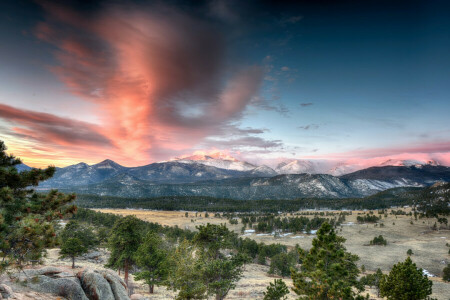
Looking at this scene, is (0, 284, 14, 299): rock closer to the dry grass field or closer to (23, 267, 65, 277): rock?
(23, 267, 65, 277): rock

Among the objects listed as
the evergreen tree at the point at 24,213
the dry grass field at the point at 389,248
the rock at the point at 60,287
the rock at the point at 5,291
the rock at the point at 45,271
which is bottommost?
the dry grass field at the point at 389,248

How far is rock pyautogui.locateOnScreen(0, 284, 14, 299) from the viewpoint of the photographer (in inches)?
569

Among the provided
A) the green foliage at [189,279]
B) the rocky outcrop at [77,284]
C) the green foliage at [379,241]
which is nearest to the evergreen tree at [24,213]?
the rocky outcrop at [77,284]

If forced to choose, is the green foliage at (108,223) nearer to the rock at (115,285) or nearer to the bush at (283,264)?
the bush at (283,264)

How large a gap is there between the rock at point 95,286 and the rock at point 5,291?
18.7 ft

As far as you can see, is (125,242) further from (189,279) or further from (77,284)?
(77,284)

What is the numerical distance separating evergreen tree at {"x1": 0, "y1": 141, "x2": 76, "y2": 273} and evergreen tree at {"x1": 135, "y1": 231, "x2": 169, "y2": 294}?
24978mm

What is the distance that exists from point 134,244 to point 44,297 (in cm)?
2288

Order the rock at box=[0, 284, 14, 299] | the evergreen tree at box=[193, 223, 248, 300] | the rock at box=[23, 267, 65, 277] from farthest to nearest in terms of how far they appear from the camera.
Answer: the evergreen tree at box=[193, 223, 248, 300]
the rock at box=[23, 267, 65, 277]
the rock at box=[0, 284, 14, 299]

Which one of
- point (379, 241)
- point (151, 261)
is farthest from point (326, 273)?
point (379, 241)

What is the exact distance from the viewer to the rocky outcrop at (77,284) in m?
18.5

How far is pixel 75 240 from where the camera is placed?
43.1 metres

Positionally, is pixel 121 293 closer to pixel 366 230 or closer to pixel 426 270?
pixel 426 270

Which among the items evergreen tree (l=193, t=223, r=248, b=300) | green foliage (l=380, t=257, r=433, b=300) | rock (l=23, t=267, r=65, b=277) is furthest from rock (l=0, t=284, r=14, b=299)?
green foliage (l=380, t=257, r=433, b=300)
